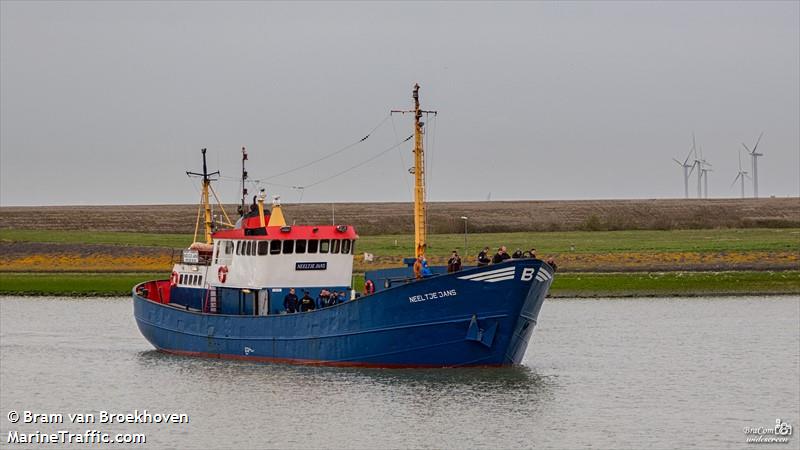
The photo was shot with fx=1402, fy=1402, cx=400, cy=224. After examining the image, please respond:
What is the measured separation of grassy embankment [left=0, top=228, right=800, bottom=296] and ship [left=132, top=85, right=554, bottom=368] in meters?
22.9

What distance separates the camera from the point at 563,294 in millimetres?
75812

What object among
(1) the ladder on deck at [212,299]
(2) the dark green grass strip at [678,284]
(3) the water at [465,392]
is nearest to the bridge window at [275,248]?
(1) the ladder on deck at [212,299]

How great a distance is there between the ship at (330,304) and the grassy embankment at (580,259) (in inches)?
900

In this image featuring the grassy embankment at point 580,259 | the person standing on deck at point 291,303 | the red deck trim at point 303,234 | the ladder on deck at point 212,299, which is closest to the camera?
the person standing on deck at point 291,303

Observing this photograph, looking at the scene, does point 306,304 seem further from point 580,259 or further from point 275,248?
point 580,259

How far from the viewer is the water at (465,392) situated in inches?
1385

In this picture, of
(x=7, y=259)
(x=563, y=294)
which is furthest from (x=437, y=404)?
(x=7, y=259)

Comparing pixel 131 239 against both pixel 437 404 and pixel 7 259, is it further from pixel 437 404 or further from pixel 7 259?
pixel 437 404

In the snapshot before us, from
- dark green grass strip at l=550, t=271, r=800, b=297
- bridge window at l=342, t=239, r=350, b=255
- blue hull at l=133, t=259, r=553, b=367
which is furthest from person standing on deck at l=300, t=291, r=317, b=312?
dark green grass strip at l=550, t=271, r=800, b=297

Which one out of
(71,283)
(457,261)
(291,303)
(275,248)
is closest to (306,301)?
(291,303)

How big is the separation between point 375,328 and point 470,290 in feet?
11.8

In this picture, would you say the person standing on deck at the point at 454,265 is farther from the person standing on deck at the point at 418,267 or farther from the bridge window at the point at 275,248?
the bridge window at the point at 275,248

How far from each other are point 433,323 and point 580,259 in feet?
169

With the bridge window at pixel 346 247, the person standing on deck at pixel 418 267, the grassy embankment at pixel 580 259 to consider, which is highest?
the bridge window at pixel 346 247
